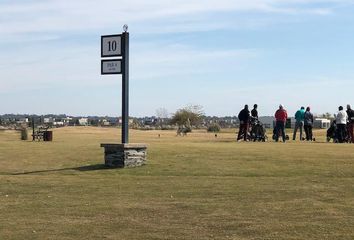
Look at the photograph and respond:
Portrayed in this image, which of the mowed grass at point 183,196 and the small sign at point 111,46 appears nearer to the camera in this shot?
the mowed grass at point 183,196

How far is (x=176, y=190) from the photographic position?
12430mm

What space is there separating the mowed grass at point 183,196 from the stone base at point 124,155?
377 millimetres

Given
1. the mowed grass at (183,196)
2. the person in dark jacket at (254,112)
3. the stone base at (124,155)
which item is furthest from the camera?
the person in dark jacket at (254,112)

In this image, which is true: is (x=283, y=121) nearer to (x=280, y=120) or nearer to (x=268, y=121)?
(x=280, y=120)

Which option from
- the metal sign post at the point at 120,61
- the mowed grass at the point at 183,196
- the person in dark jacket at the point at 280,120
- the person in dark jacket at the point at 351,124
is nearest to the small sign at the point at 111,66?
the metal sign post at the point at 120,61

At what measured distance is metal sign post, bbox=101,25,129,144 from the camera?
17641 mm

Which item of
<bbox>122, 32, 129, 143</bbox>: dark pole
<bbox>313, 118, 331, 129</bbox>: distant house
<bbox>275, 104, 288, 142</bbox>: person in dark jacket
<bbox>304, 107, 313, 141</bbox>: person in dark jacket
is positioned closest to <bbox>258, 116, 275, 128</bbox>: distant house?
<bbox>313, 118, 331, 129</bbox>: distant house

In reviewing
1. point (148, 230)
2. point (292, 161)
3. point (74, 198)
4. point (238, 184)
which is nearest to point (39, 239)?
point (148, 230)

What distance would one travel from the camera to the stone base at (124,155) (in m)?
16.8

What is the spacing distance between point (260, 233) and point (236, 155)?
10.0 metres

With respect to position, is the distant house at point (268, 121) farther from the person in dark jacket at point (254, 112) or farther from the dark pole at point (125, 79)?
the dark pole at point (125, 79)

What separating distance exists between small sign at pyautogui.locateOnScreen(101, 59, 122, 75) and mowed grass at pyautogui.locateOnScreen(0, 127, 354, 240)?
280cm

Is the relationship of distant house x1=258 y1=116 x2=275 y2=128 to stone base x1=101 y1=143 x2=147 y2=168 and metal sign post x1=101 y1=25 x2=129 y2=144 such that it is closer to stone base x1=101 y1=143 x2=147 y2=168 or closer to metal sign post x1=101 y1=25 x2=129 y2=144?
metal sign post x1=101 y1=25 x2=129 y2=144

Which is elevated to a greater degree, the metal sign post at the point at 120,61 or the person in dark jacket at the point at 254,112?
the metal sign post at the point at 120,61
